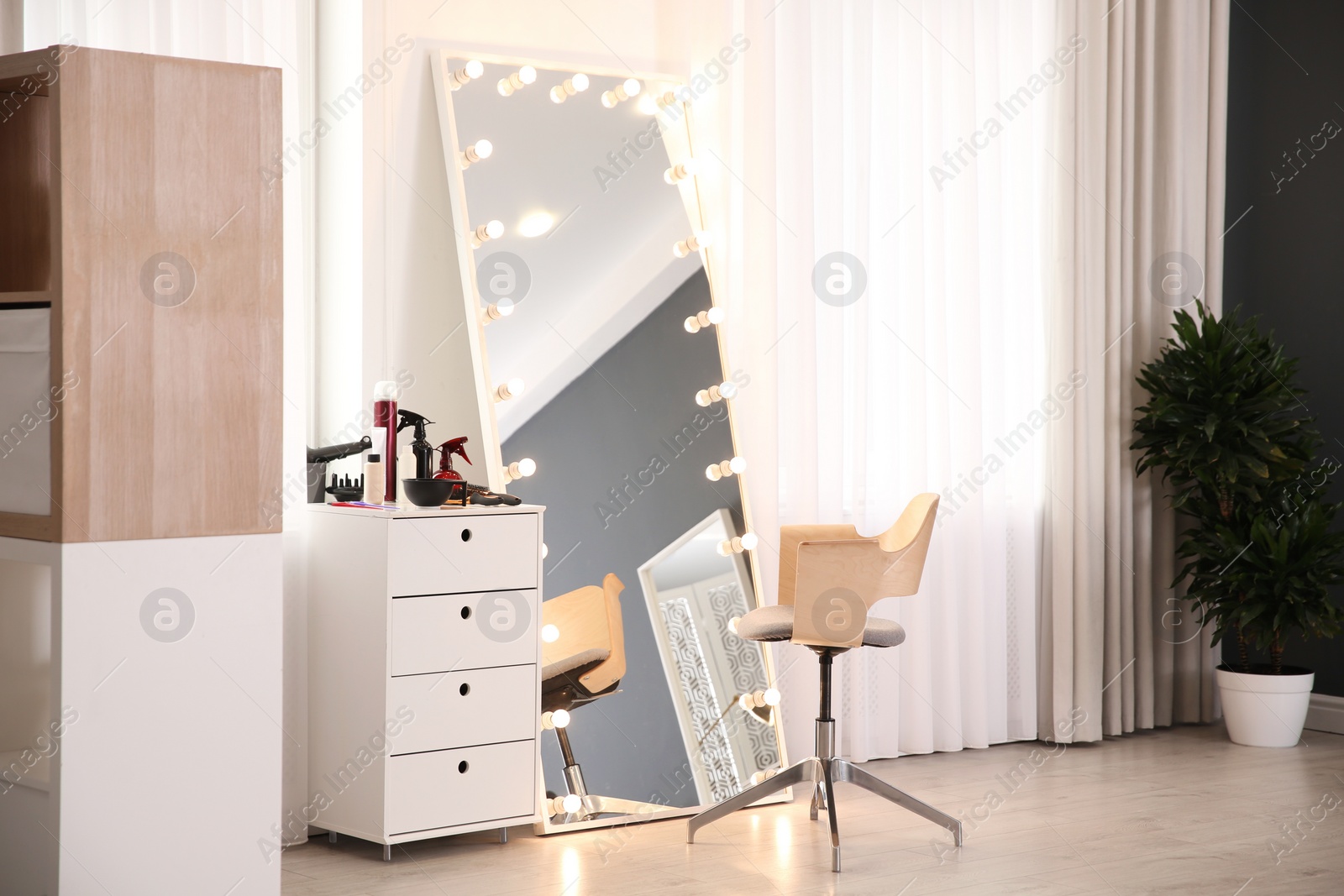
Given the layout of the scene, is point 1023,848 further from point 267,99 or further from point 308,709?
point 267,99

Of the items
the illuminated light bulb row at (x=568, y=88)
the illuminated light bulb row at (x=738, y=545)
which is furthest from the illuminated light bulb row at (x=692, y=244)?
the illuminated light bulb row at (x=738, y=545)

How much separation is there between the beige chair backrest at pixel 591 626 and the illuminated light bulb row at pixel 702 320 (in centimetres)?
76

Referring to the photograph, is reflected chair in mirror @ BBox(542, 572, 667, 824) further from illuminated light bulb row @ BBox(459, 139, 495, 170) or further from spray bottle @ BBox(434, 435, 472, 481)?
illuminated light bulb row @ BBox(459, 139, 495, 170)

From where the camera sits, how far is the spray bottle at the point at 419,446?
3111 millimetres

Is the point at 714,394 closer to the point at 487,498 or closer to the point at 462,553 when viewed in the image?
the point at 487,498

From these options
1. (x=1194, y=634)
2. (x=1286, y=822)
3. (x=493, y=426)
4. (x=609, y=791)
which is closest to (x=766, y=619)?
(x=609, y=791)

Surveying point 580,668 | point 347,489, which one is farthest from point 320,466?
point 580,668

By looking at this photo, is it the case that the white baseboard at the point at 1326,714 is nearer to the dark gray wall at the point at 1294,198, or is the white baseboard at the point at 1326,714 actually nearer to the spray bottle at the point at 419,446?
the dark gray wall at the point at 1294,198

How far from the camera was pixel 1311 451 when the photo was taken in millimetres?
4285

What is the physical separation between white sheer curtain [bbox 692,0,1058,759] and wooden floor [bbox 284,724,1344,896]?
389mm

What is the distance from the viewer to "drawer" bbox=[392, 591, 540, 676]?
9.73ft

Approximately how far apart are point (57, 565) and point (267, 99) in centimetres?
96

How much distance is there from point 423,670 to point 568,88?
1665 mm

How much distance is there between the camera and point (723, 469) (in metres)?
3.68
